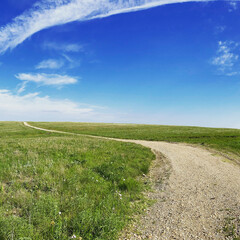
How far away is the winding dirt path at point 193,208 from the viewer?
6055 mm

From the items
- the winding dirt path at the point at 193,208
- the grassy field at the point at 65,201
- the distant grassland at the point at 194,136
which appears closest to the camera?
the grassy field at the point at 65,201

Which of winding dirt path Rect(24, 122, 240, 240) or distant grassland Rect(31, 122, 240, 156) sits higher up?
distant grassland Rect(31, 122, 240, 156)

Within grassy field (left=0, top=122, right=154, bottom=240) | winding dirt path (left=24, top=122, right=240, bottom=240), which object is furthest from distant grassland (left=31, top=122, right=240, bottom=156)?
grassy field (left=0, top=122, right=154, bottom=240)

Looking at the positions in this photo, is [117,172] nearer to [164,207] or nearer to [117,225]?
[164,207]

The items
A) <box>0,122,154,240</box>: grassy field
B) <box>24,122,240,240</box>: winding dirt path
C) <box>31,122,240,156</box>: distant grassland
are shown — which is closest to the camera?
<box>0,122,154,240</box>: grassy field

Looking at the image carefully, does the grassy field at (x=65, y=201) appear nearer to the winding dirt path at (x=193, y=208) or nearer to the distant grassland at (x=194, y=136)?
the winding dirt path at (x=193, y=208)

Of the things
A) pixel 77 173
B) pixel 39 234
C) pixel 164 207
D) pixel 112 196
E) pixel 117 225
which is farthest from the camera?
pixel 77 173

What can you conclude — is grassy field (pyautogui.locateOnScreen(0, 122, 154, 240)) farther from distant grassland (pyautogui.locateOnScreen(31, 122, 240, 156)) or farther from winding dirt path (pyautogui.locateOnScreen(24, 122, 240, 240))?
distant grassland (pyautogui.locateOnScreen(31, 122, 240, 156))

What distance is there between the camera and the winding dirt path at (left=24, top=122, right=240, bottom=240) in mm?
6055

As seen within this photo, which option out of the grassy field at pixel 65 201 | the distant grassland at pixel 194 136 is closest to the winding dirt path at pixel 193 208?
the grassy field at pixel 65 201

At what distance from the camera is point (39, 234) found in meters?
5.22

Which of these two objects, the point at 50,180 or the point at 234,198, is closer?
the point at 234,198

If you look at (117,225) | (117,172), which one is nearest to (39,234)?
(117,225)

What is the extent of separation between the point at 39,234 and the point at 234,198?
29.4 ft
